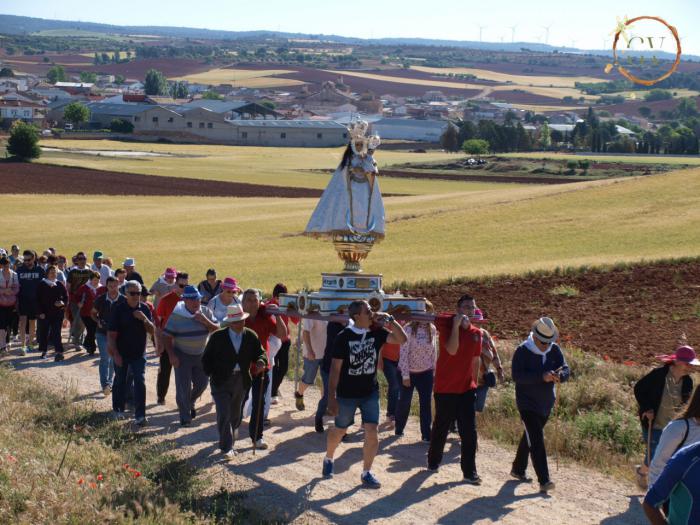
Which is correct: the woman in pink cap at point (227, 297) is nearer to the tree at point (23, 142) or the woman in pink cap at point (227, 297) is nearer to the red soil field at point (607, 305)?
the red soil field at point (607, 305)

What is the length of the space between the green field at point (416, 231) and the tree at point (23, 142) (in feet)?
89.8

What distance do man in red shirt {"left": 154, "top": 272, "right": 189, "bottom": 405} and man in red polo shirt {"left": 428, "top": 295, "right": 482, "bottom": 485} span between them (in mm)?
4075

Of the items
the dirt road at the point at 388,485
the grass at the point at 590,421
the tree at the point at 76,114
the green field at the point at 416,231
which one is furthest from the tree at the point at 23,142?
the dirt road at the point at 388,485

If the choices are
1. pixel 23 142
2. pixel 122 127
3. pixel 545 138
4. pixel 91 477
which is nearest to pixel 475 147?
pixel 545 138

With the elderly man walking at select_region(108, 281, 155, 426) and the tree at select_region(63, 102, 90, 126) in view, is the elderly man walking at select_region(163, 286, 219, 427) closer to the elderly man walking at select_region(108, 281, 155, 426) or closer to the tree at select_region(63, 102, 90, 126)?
the elderly man walking at select_region(108, 281, 155, 426)

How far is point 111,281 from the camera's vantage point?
16016 millimetres

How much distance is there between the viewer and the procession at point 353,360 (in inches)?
448

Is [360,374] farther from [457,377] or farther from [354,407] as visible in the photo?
[457,377]

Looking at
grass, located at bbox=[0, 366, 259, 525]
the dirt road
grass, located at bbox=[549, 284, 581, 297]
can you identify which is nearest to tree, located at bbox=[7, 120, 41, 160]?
grass, located at bbox=[549, 284, 581, 297]

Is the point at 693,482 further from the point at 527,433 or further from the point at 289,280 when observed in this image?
the point at 289,280

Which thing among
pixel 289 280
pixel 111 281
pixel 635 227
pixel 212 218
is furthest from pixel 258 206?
pixel 111 281

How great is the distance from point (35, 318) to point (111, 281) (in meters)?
4.34

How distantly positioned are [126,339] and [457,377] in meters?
4.62

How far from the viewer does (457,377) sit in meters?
11.9
